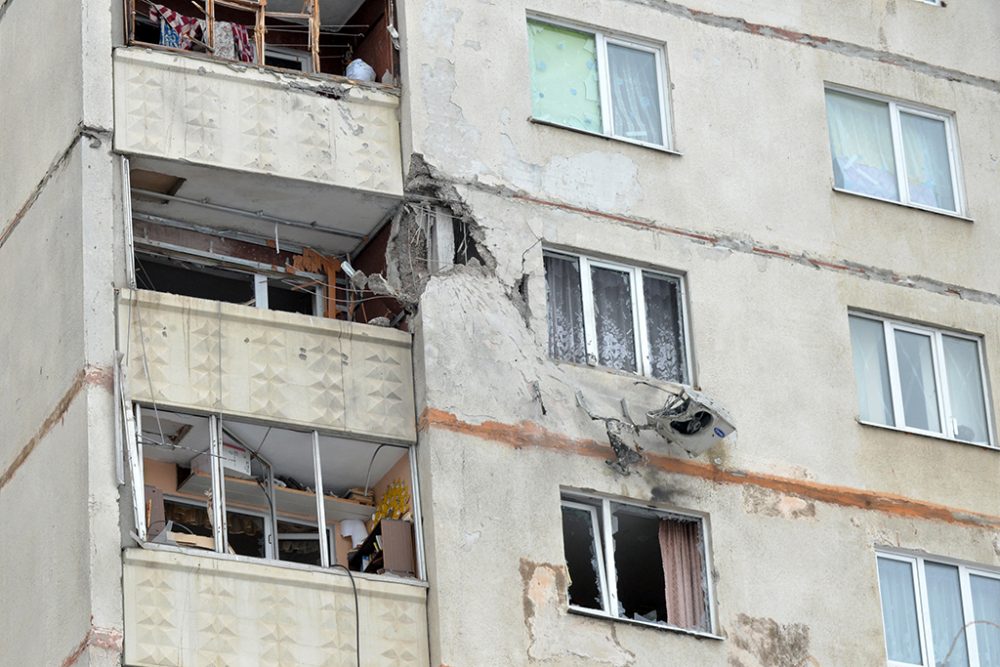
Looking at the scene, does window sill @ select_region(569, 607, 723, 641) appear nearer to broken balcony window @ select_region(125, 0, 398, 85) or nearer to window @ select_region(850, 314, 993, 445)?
window @ select_region(850, 314, 993, 445)

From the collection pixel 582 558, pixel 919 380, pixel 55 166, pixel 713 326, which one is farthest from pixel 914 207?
pixel 55 166

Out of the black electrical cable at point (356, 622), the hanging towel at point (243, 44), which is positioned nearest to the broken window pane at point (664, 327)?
the black electrical cable at point (356, 622)

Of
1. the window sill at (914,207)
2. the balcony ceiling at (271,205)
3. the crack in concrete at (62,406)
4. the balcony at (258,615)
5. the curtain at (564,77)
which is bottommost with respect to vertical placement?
the balcony at (258,615)

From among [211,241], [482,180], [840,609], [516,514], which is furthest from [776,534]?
[211,241]

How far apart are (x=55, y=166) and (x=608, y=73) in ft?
20.4

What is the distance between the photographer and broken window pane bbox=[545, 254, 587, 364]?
2498 centimetres

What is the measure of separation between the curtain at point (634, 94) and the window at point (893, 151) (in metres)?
2.32

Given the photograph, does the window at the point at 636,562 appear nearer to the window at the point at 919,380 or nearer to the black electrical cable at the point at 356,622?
the black electrical cable at the point at 356,622

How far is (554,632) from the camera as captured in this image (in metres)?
23.2

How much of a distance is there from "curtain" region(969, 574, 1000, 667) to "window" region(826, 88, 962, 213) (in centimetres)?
454

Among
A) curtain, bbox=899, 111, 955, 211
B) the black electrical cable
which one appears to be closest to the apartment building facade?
the black electrical cable

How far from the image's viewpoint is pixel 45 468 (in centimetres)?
2305

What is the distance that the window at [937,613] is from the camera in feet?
82.8

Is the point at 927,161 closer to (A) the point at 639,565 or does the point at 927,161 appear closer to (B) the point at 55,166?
(A) the point at 639,565
